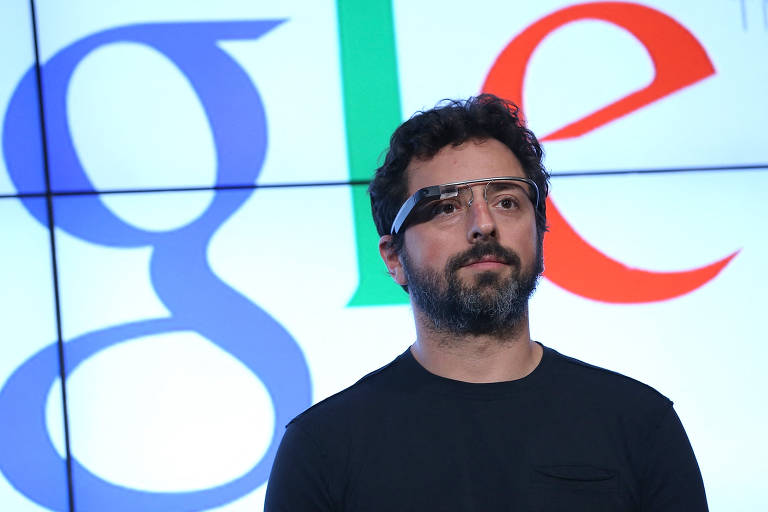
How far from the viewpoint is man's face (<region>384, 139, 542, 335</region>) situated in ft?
3.86

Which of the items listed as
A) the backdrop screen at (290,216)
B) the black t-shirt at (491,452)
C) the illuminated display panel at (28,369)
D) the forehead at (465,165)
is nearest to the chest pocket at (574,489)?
the black t-shirt at (491,452)

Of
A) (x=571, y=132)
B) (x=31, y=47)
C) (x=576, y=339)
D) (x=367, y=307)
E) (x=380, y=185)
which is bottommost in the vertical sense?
(x=576, y=339)

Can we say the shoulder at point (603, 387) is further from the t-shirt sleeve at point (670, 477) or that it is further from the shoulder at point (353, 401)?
the shoulder at point (353, 401)

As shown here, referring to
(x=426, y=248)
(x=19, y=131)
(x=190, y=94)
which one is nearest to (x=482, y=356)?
(x=426, y=248)

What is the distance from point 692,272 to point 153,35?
1.85m

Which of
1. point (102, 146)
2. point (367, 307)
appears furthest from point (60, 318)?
point (367, 307)

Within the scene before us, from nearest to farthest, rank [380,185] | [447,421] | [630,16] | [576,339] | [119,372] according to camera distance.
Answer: [447,421] < [380,185] < [119,372] < [576,339] < [630,16]

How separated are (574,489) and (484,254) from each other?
0.40 metres

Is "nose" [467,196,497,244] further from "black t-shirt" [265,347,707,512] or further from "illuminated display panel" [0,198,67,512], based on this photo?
"illuminated display panel" [0,198,67,512]

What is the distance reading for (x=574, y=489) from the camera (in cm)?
108

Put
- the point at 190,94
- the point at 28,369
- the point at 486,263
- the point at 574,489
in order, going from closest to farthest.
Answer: the point at 574,489 < the point at 486,263 < the point at 28,369 < the point at 190,94

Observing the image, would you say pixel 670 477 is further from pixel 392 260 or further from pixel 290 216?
pixel 290 216

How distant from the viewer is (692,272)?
2254 millimetres

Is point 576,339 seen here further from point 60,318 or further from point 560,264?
point 60,318
